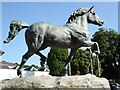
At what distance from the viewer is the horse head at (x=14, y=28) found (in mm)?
10469

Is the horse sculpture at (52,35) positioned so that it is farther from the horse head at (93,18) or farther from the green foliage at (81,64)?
the green foliage at (81,64)

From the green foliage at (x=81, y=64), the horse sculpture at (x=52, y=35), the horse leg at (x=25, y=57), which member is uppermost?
the horse sculpture at (x=52, y=35)

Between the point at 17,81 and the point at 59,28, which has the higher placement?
the point at 59,28

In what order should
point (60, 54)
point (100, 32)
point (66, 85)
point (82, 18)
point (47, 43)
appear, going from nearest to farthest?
point (66, 85) < point (47, 43) < point (82, 18) < point (60, 54) < point (100, 32)

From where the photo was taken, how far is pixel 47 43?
33.2 feet

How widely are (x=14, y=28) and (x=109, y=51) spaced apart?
121 ft

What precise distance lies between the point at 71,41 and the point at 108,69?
3850 cm

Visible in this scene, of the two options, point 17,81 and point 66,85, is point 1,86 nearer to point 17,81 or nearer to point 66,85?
point 17,81

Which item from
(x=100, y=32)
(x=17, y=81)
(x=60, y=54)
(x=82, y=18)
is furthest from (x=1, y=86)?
(x=100, y=32)

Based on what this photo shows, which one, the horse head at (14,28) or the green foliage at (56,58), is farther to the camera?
the green foliage at (56,58)

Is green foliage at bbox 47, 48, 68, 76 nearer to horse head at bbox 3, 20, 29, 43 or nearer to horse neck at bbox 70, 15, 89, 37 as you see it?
horse neck at bbox 70, 15, 89, 37

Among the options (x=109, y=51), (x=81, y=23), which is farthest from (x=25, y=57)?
(x=109, y=51)

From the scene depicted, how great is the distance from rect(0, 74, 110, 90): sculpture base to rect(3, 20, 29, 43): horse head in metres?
1.84

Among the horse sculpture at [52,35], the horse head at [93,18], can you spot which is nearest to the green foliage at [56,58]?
the horse head at [93,18]
